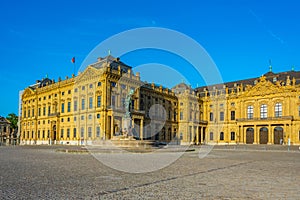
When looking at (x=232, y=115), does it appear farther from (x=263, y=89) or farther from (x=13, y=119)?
(x=13, y=119)

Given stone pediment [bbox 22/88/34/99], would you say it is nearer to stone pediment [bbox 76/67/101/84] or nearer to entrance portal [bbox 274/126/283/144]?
stone pediment [bbox 76/67/101/84]

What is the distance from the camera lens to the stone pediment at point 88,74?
165ft

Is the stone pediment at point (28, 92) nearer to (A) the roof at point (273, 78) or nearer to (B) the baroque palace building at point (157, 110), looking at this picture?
(B) the baroque palace building at point (157, 110)

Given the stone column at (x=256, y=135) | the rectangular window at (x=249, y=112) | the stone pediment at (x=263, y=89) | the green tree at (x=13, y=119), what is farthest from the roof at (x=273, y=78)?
the green tree at (x=13, y=119)

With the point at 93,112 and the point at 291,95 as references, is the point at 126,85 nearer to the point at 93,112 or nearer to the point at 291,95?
the point at 93,112

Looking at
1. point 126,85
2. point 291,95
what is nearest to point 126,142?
point 126,85

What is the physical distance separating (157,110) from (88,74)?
17.0m

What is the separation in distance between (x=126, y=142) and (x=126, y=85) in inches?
966

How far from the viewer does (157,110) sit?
61531 mm

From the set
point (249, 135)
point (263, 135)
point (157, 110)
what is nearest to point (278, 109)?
point (263, 135)

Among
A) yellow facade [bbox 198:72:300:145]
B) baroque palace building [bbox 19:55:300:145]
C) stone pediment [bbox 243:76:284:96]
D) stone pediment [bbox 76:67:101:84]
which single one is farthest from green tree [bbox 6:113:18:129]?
stone pediment [bbox 243:76:284:96]

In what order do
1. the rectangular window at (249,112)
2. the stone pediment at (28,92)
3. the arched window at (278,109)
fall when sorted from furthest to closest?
the stone pediment at (28,92), the rectangular window at (249,112), the arched window at (278,109)

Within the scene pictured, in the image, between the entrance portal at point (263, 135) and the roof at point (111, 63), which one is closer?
the roof at point (111, 63)

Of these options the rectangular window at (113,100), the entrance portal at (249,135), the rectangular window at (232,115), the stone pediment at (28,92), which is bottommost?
the entrance portal at (249,135)
